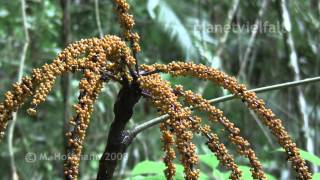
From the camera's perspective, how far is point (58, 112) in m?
4.53

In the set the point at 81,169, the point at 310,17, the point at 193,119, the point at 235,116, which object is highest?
the point at 310,17

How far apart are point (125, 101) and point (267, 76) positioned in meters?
3.56

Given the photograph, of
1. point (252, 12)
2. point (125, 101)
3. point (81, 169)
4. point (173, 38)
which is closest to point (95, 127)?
point (81, 169)

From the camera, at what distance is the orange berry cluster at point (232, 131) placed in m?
1.16

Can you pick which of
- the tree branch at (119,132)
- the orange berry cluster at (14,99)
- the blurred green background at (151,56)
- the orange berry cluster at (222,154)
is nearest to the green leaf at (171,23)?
the blurred green background at (151,56)

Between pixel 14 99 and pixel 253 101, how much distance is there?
500 millimetres

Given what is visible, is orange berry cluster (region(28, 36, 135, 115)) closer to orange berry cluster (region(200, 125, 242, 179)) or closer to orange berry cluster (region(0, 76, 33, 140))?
orange berry cluster (region(0, 76, 33, 140))

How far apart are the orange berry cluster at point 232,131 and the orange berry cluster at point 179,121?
6 cm

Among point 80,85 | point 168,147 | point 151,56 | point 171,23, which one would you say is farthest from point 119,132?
point 151,56

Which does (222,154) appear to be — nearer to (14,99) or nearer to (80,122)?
(80,122)

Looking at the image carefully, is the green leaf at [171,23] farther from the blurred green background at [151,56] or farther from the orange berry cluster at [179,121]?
the orange berry cluster at [179,121]

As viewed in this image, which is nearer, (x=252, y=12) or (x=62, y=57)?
(x=62, y=57)

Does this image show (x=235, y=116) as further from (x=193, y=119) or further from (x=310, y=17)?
(x=193, y=119)

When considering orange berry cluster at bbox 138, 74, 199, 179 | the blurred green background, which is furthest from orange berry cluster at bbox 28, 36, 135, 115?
the blurred green background
